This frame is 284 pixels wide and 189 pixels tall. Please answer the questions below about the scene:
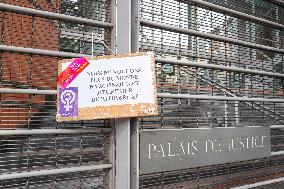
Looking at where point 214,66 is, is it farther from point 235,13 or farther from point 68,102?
point 68,102

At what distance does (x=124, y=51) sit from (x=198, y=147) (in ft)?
3.50

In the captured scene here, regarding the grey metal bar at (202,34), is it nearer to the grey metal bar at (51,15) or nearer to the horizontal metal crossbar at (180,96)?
the grey metal bar at (51,15)

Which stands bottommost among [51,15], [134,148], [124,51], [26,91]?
[134,148]

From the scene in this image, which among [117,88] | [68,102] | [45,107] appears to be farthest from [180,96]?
[45,107]

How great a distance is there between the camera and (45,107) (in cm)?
239

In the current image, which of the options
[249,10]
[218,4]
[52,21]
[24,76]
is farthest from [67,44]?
[249,10]

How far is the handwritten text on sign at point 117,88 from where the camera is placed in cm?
221

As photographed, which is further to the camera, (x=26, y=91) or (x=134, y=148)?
(x=134, y=148)

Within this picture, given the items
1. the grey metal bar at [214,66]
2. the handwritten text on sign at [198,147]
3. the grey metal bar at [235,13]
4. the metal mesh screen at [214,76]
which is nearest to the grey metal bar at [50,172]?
the handwritten text on sign at [198,147]

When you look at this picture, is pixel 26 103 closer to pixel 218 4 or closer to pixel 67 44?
pixel 67 44

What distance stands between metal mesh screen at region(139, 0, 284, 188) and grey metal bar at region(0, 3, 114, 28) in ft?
1.33

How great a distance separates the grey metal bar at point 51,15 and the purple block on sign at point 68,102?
54 centimetres

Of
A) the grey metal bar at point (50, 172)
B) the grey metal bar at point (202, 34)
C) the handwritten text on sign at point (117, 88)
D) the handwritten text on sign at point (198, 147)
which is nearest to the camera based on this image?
the grey metal bar at point (50, 172)

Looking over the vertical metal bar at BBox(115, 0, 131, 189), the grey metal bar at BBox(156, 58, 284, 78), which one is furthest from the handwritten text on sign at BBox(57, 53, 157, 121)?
the grey metal bar at BBox(156, 58, 284, 78)
